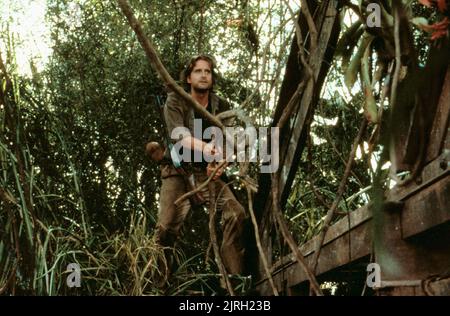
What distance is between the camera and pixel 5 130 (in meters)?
3.20

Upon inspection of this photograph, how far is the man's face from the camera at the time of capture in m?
3.90

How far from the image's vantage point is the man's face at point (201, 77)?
3902mm

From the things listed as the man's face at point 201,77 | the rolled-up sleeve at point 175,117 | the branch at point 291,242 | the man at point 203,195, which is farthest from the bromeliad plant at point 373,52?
the man's face at point 201,77

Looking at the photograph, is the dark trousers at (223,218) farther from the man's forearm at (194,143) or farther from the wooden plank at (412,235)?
the wooden plank at (412,235)

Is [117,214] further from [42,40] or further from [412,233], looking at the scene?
[412,233]

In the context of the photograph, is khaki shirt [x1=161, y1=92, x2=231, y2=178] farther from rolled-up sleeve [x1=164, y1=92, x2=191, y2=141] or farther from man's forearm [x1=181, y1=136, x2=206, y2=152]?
man's forearm [x1=181, y1=136, x2=206, y2=152]

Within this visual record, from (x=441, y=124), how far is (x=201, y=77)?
259 centimetres

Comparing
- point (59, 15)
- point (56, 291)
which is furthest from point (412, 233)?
point (59, 15)

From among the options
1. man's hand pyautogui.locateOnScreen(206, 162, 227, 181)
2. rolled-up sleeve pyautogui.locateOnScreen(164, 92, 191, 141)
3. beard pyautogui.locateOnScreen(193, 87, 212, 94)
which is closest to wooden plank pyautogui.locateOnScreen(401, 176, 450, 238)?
man's hand pyautogui.locateOnScreen(206, 162, 227, 181)

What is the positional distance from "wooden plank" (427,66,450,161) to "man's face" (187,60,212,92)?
98.9 inches

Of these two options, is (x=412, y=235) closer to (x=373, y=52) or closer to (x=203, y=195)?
(x=373, y=52)

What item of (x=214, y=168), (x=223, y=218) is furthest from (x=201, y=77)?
(x=214, y=168)

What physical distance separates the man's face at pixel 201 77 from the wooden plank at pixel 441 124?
2512 mm

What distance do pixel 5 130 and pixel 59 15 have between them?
258 centimetres
